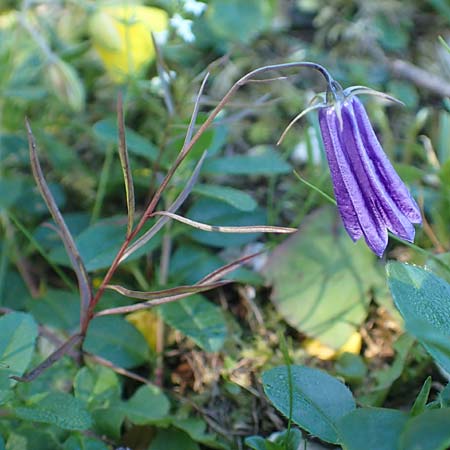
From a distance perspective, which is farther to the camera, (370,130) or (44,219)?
(44,219)

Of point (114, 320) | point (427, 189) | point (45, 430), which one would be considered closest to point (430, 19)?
point (427, 189)

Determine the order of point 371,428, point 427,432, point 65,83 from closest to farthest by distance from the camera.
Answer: point 427,432
point 371,428
point 65,83

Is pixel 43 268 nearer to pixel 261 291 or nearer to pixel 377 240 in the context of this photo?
pixel 261 291

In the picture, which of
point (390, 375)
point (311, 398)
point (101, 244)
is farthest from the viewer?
point (101, 244)

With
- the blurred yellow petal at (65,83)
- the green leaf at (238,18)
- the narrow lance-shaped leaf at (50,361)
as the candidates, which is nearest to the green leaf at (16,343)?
the narrow lance-shaped leaf at (50,361)

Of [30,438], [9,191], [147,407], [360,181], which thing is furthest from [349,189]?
[9,191]

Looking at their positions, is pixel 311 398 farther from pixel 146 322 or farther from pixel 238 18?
pixel 238 18

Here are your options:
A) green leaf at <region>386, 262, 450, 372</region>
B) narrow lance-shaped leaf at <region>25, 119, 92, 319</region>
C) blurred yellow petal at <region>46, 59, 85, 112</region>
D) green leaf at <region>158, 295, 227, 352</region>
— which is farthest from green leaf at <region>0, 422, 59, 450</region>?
blurred yellow petal at <region>46, 59, 85, 112</region>

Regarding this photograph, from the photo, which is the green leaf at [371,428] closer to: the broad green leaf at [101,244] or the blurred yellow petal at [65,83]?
the broad green leaf at [101,244]
